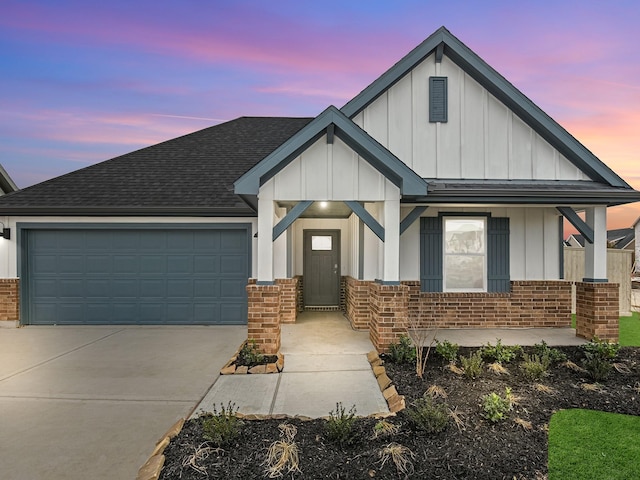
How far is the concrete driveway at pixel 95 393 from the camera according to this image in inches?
132

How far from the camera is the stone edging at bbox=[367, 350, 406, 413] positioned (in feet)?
13.9

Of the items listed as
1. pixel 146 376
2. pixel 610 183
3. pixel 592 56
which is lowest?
pixel 146 376

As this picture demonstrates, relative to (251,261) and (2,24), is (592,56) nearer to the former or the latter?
(251,261)

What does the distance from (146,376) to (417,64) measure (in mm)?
8167

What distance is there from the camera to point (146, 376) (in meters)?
5.54

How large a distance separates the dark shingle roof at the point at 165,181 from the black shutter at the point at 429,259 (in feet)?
14.4

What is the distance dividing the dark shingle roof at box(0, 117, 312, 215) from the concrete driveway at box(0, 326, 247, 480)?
3086 mm

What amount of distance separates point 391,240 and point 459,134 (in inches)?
135

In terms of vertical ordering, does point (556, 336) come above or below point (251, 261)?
below

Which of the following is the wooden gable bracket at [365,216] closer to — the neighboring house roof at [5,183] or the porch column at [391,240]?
the porch column at [391,240]

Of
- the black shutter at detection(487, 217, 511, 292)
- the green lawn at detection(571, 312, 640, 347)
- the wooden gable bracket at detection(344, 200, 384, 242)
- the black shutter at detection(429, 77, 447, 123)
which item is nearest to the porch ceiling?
Answer: the wooden gable bracket at detection(344, 200, 384, 242)

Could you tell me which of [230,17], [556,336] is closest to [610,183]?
[556,336]

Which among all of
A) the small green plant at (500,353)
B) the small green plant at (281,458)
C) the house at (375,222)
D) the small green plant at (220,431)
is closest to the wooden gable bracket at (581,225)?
the house at (375,222)

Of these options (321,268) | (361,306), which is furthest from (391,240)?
(321,268)
